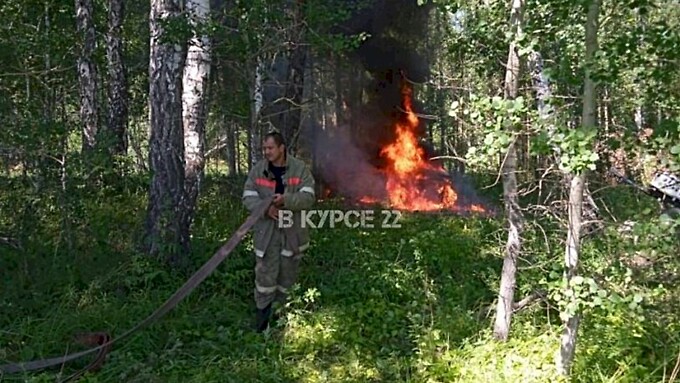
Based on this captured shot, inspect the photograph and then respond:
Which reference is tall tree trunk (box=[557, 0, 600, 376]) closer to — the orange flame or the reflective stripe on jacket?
the reflective stripe on jacket

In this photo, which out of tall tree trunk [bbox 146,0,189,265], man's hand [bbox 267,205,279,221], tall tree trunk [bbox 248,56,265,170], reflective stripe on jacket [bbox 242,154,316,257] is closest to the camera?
man's hand [bbox 267,205,279,221]

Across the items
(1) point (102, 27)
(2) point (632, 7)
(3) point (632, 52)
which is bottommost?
(3) point (632, 52)

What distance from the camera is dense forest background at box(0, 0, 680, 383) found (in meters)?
4.02

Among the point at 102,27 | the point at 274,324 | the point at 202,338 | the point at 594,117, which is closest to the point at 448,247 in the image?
the point at 274,324

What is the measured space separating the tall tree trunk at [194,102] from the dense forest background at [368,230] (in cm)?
2

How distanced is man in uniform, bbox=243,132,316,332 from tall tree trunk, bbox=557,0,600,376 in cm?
228

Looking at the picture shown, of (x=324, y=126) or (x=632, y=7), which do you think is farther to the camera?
(x=324, y=126)

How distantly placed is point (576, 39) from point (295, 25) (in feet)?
14.0

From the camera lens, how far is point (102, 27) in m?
11.8

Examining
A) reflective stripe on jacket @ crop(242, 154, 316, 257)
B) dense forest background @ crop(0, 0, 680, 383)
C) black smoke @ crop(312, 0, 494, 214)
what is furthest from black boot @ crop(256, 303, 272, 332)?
black smoke @ crop(312, 0, 494, 214)

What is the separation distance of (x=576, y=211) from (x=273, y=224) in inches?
103

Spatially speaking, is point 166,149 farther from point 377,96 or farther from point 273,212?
point 377,96

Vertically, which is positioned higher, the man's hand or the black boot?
the man's hand

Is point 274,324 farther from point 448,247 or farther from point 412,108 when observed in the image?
point 412,108
